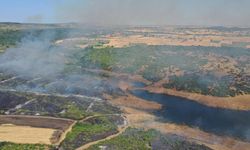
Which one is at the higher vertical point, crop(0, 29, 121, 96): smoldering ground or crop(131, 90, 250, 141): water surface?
crop(0, 29, 121, 96): smoldering ground

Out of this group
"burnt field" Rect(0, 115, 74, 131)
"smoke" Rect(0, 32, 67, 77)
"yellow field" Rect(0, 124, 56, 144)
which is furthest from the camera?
"smoke" Rect(0, 32, 67, 77)

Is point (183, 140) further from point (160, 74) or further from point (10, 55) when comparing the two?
point (10, 55)

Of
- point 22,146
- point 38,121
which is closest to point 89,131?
point 38,121

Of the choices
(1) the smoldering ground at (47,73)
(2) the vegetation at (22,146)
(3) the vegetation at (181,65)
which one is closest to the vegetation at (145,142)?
(2) the vegetation at (22,146)

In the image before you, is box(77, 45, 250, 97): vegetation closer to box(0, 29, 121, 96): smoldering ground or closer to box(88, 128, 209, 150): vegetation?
box(0, 29, 121, 96): smoldering ground

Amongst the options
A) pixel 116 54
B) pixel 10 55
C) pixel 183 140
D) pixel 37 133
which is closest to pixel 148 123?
pixel 183 140

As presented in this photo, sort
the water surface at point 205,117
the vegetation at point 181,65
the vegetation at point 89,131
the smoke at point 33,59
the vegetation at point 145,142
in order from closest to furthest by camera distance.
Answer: the vegetation at point 145,142, the vegetation at point 89,131, the water surface at point 205,117, the vegetation at point 181,65, the smoke at point 33,59

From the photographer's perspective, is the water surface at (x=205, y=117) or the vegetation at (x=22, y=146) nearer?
the vegetation at (x=22, y=146)

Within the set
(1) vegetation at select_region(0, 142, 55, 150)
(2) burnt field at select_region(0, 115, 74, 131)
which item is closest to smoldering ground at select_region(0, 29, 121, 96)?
(2) burnt field at select_region(0, 115, 74, 131)

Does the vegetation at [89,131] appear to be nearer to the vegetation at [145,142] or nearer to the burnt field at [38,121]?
the burnt field at [38,121]

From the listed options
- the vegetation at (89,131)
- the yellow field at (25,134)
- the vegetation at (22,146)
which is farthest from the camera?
the yellow field at (25,134)
